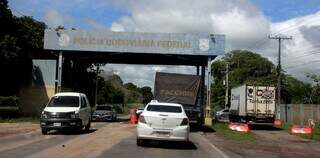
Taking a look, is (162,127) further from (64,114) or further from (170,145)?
(64,114)

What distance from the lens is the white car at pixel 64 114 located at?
24.9 metres

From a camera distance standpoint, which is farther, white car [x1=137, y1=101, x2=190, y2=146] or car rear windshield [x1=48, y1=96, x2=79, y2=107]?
car rear windshield [x1=48, y1=96, x2=79, y2=107]

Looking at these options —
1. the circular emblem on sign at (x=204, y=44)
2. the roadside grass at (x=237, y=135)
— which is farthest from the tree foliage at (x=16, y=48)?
the roadside grass at (x=237, y=135)

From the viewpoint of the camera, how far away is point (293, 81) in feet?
382

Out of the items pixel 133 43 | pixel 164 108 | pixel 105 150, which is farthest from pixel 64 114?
pixel 133 43

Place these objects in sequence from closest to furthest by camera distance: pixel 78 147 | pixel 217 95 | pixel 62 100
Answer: pixel 78 147, pixel 62 100, pixel 217 95

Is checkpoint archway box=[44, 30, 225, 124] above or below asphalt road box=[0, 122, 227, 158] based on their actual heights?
above

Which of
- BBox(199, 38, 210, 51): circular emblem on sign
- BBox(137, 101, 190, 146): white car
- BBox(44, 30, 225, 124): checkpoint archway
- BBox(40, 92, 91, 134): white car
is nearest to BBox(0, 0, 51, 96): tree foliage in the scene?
BBox(44, 30, 225, 124): checkpoint archway

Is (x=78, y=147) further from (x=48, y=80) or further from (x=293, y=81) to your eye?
(x=293, y=81)

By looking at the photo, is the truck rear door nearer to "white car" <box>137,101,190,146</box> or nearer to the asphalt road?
the asphalt road

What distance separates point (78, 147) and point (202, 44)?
950 inches

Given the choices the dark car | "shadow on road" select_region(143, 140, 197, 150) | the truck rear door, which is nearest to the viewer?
"shadow on road" select_region(143, 140, 197, 150)

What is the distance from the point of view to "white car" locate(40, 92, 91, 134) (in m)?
24.9

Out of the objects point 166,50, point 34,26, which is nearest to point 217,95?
point 34,26
